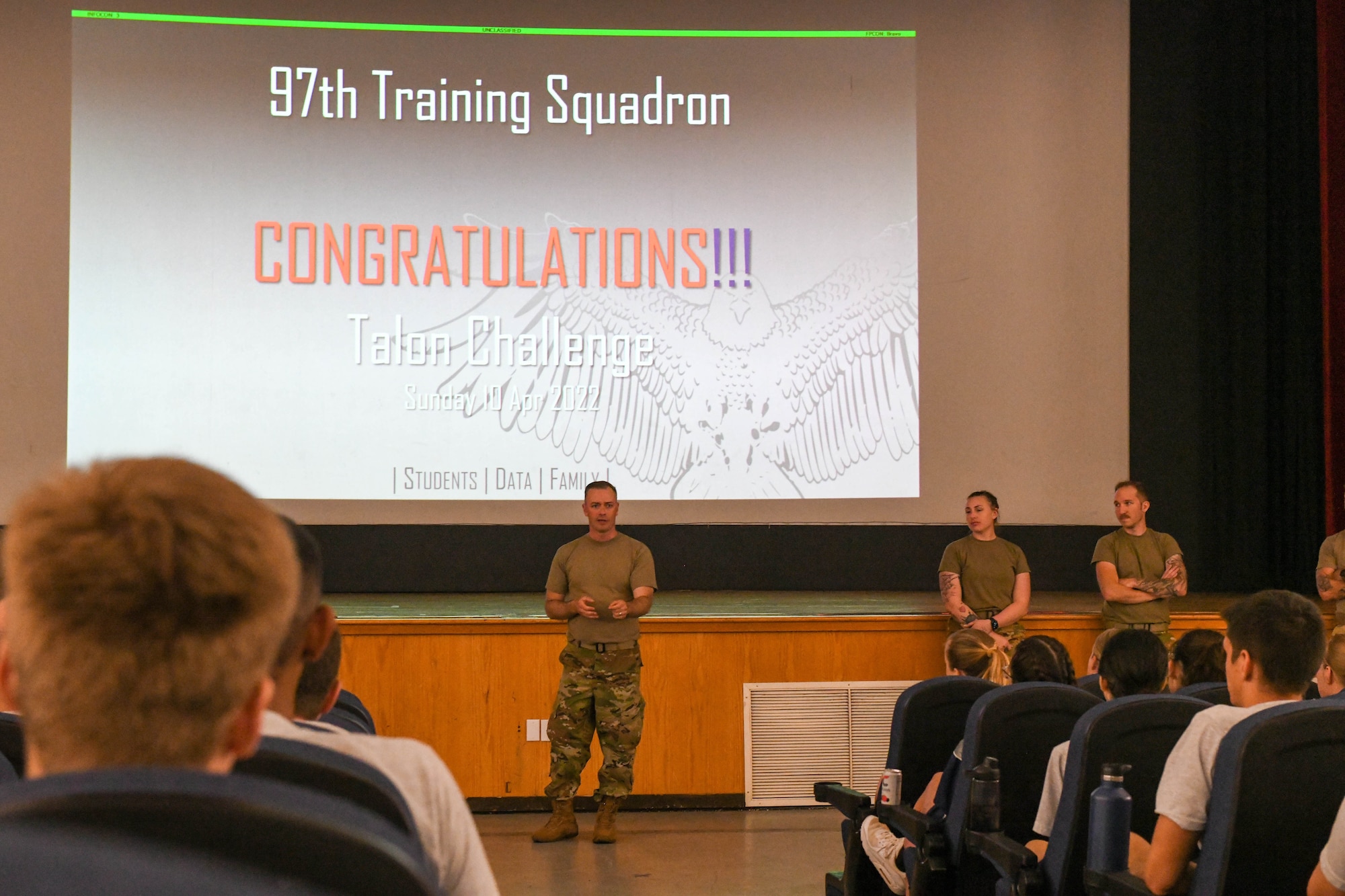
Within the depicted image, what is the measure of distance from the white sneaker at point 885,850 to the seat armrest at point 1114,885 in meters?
0.84

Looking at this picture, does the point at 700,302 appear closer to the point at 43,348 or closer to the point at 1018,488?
the point at 1018,488

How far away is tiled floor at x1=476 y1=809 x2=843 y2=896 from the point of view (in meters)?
4.26

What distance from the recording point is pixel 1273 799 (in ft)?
6.19

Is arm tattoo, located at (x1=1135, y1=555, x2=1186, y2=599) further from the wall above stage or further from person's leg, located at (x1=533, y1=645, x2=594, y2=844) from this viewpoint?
person's leg, located at (x1=533, y1=645, x2=594, y2=844)

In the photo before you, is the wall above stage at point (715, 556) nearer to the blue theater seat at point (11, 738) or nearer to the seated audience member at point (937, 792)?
the seated audience member at point (937, 792)

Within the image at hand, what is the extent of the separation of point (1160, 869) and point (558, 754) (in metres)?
3.25

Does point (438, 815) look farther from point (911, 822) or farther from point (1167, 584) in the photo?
point (1167, 584)

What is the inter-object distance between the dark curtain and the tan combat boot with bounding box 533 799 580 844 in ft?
13.7

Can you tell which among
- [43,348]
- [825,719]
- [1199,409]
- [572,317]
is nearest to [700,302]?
[572,317]

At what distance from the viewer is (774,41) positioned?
7051 mm

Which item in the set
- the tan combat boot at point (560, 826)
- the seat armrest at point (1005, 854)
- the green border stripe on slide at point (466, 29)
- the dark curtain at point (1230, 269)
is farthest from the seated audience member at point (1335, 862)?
the green border stripe on slide at point (466, 29)

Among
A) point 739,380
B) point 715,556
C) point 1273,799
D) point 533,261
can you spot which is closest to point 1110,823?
point 1273,799

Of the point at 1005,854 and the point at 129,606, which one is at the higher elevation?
the point at 129,606

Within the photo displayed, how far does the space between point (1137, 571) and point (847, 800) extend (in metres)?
2.86
